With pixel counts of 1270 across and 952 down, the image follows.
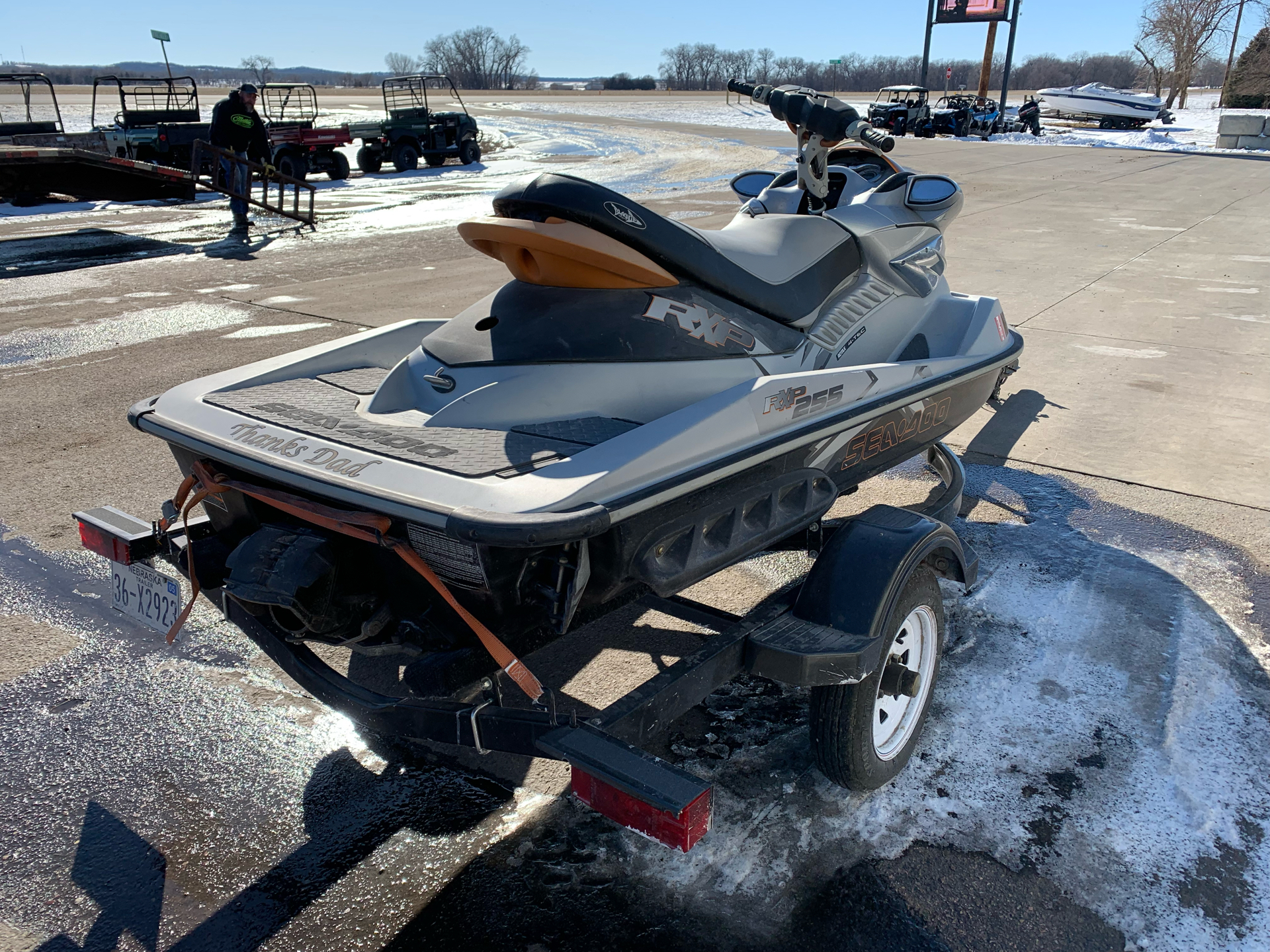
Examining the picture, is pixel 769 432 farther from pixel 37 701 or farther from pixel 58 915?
pixel 37 701

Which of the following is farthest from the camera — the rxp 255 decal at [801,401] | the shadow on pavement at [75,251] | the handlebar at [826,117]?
the shadow on pavement at [75,251]

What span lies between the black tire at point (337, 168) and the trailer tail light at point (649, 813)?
21.1 meters

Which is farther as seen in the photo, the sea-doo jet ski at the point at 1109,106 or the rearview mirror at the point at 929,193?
the sea-doo jet ski at the point at 1109,106

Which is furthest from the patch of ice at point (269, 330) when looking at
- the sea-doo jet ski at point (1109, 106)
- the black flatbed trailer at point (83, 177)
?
the sea-doo jet ski at point (1109, 106)

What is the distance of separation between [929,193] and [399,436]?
288 cm

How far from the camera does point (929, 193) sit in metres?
4.33

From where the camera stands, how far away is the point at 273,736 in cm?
316

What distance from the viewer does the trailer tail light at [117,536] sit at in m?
2.95

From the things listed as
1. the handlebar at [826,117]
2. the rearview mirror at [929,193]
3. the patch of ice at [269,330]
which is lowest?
the patch of ice at [269,330]

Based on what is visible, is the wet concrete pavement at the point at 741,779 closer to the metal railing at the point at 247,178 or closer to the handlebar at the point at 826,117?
the handlebar at the point at 826,117

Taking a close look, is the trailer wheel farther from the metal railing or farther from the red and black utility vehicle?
the red and black utility vehicle

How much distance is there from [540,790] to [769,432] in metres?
1.32

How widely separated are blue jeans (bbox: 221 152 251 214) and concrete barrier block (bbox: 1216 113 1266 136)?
104ft

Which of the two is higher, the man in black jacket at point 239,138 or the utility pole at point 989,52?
the utility pole at point 989,52
